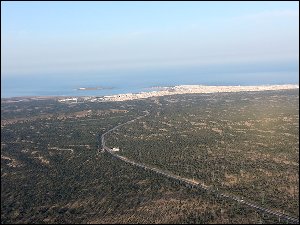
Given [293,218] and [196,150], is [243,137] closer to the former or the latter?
[196,150]

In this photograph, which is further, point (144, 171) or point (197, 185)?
point (144, 171)

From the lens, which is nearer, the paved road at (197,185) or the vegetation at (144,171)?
the paved road at (197,185)

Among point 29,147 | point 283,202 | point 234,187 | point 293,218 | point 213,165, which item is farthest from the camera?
point 29,147

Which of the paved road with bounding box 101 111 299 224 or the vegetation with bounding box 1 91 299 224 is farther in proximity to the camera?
the vegetation with bounding box 1 91 299 224

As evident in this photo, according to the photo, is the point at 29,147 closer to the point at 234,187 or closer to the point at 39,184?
the point at 39,184

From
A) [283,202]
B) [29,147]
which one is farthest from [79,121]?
[283,202]

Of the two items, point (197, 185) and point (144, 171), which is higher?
point (144, 171)

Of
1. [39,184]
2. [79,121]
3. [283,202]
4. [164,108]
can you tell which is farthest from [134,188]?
[164,108]

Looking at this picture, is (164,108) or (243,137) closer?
(243,137)

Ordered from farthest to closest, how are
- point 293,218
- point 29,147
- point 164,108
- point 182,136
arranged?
point 164,108 → point 182,136 → point 29,147 → point 293,218
